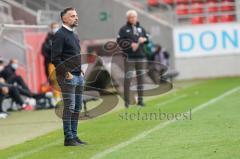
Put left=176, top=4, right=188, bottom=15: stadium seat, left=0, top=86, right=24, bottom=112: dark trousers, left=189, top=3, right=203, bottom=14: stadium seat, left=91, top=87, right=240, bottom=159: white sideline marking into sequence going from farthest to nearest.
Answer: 1. left=176, top=4, right=188, bottom=15: stadium seat
2. left=189, top=3, right=203, bottom=14: stadium seat
3. left=0, top=86, right=24, bottom=112: dark trousers
4. left=91, top=87, right=240, bottom=159: white sideline marking

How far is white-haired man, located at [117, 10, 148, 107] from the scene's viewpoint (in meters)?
16.3

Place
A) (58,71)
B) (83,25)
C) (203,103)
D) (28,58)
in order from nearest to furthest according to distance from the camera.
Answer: (58,71) → (203,103) → (28,58) → (83,25)

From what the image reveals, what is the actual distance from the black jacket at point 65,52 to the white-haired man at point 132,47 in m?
5.97

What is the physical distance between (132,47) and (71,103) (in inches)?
246

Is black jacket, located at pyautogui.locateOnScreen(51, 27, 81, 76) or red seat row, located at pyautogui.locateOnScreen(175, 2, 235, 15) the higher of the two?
red seat row, located at pyautogui.locateOnScreen(175, 2, 235, 15)

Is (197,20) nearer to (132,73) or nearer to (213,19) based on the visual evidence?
(213,19)

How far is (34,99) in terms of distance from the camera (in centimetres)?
1802

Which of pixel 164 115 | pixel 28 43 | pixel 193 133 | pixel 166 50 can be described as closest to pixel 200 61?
pixel 166 50

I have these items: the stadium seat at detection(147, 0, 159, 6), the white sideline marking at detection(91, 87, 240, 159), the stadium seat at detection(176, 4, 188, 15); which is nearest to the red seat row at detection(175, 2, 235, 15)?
the stadium seat at detection(176, 4, 188, 15)

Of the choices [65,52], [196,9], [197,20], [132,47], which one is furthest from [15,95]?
[196,9]

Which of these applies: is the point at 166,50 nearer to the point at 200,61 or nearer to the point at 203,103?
the point at 200,61

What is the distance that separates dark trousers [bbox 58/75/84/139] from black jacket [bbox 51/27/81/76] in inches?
5.9

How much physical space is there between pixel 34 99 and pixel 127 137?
7532 millimetres

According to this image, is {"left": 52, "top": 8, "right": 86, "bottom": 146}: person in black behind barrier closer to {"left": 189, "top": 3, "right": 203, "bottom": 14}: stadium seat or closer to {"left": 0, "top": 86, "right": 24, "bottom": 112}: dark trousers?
{"left": 0, "top": 86, "right": 24, "bottom": 112}: dark trousers
